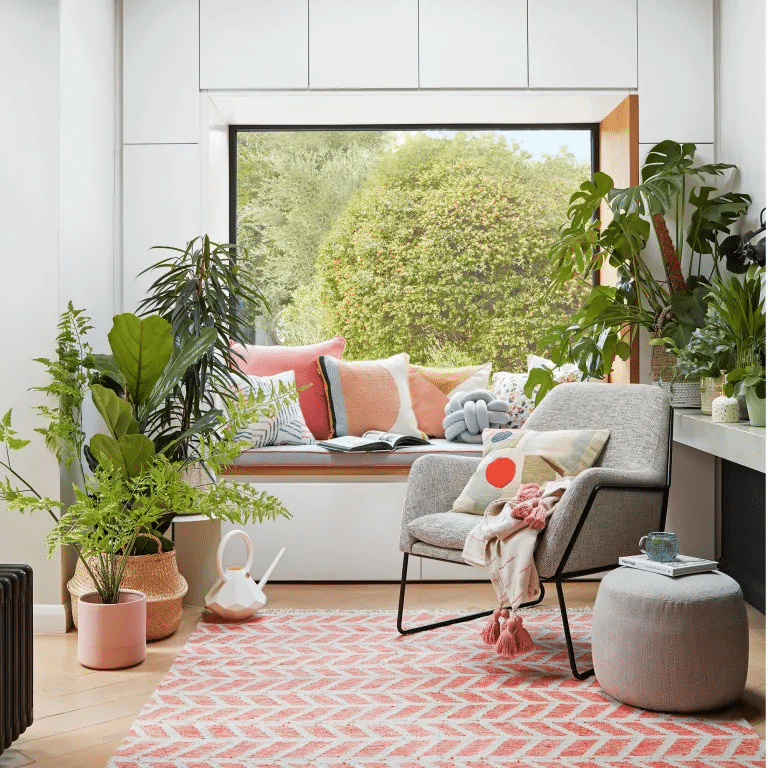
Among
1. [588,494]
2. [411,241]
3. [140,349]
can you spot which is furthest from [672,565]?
[411,241]

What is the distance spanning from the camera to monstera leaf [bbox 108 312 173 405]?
3.15 metres

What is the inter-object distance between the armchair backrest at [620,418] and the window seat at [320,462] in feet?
2.18

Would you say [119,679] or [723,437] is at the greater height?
[723,437]

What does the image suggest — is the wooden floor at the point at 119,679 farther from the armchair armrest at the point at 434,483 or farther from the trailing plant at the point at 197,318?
the trailing plant at the point at 197,318

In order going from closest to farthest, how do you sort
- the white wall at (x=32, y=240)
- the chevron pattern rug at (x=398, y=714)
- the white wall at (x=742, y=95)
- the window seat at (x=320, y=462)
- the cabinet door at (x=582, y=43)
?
the chevron pattern rug at (x=398, y=714)
the white wall at (x=32, y=240)
the white wall at (x=742, y=95)
the window seat at (x=320, y=462)
the cabinet door at (x=582, y=43)

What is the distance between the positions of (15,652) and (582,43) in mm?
3422

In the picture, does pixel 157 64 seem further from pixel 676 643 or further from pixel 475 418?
pixel 676 643

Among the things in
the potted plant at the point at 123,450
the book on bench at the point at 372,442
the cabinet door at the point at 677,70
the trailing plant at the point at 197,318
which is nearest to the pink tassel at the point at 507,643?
the potted plant at the point at 123,450

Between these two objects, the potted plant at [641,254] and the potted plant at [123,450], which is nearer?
the potted plant at [123,450]

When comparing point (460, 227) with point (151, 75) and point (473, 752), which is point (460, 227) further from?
point (473, 752)

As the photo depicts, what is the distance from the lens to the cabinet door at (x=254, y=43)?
13.5 ft

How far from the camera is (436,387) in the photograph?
462 centimetres

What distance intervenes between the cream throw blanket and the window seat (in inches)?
40.5

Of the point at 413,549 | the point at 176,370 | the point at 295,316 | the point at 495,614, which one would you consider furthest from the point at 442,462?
the point at 295,316
